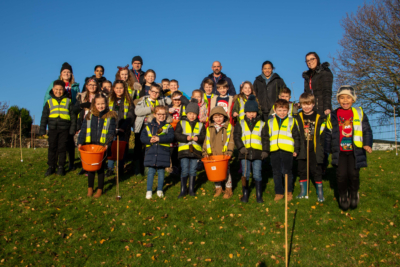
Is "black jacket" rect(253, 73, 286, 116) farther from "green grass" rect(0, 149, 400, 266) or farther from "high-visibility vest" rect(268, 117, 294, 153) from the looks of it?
"green grass" rect(0, 149, 400, 266)

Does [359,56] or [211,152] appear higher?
[359,56]

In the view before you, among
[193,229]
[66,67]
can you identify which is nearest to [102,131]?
[66,67]

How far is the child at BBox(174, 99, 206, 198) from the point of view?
6.85 metres

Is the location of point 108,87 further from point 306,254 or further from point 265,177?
point 306,254

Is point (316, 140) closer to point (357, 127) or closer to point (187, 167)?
point (357, 127)

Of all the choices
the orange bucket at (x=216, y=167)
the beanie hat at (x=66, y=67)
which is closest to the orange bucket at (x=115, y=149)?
the orange bucket at (x=216, y=167)

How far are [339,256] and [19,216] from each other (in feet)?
18.2

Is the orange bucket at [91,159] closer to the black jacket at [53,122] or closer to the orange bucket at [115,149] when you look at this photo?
the orange bucket at [115,149]

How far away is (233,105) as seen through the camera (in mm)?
7770

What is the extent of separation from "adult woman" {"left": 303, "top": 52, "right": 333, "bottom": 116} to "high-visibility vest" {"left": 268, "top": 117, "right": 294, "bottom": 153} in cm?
106

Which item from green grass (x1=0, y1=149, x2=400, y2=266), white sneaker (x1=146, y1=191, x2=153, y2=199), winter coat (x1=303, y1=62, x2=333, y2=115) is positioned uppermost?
winter coat (x1=303, y1=62, x2=333, y2=115)

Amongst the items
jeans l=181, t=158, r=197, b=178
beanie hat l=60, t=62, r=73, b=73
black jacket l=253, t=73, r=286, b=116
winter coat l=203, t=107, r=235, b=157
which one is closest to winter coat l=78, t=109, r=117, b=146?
jeans l=181, t=158, r=197, b=178

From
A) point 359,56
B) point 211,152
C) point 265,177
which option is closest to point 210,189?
point 211,152

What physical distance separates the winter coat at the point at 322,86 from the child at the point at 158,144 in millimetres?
3298
